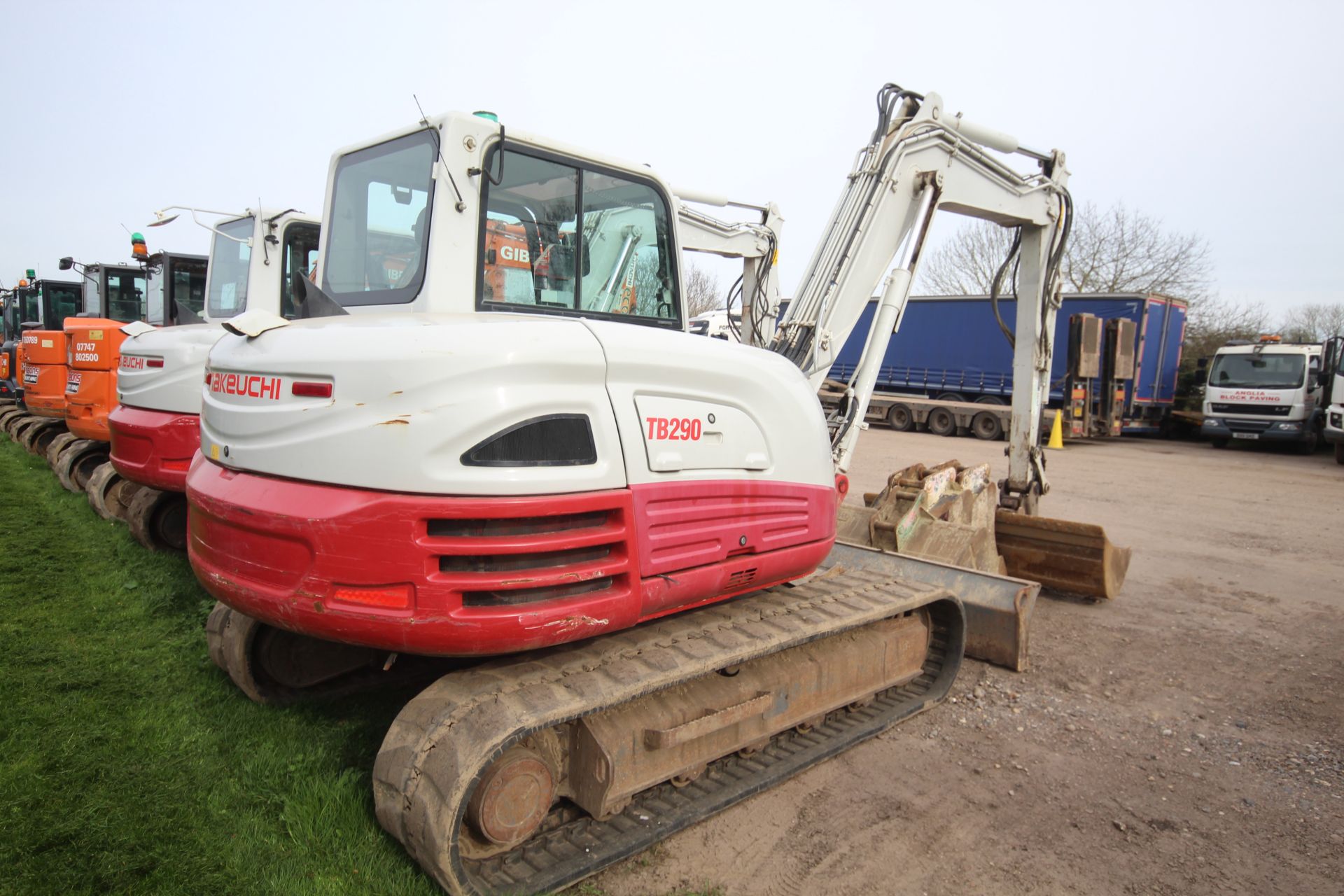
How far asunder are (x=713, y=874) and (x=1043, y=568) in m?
4.47

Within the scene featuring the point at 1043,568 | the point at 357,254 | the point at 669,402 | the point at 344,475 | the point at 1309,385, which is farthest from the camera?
the point at 1309,385

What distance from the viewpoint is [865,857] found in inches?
124

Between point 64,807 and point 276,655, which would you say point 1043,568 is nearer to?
point 276,655

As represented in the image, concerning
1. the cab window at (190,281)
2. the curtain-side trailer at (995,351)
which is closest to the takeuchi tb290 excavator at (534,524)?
the cab window at (190,281)

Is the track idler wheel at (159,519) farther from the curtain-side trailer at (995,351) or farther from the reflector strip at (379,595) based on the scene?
the curtain-side trailer at (995,351)

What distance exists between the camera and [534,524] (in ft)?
8.59

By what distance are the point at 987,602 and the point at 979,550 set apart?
1.04m

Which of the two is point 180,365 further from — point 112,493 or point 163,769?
point 163,769

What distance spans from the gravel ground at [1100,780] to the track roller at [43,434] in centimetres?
1219

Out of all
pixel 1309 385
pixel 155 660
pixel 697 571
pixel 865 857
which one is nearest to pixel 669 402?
pixel 697 571

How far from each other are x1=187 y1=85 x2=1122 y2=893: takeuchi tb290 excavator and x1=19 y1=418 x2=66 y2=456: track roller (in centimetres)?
990

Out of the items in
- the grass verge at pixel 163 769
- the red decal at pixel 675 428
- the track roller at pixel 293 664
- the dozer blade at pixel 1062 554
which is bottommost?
the grass verge at pixel 163 769

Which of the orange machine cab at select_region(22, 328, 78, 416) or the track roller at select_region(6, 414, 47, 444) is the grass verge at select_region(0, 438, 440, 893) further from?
the track roller at select_region(6, 414, 47, 444)

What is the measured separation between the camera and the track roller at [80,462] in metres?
9.19
